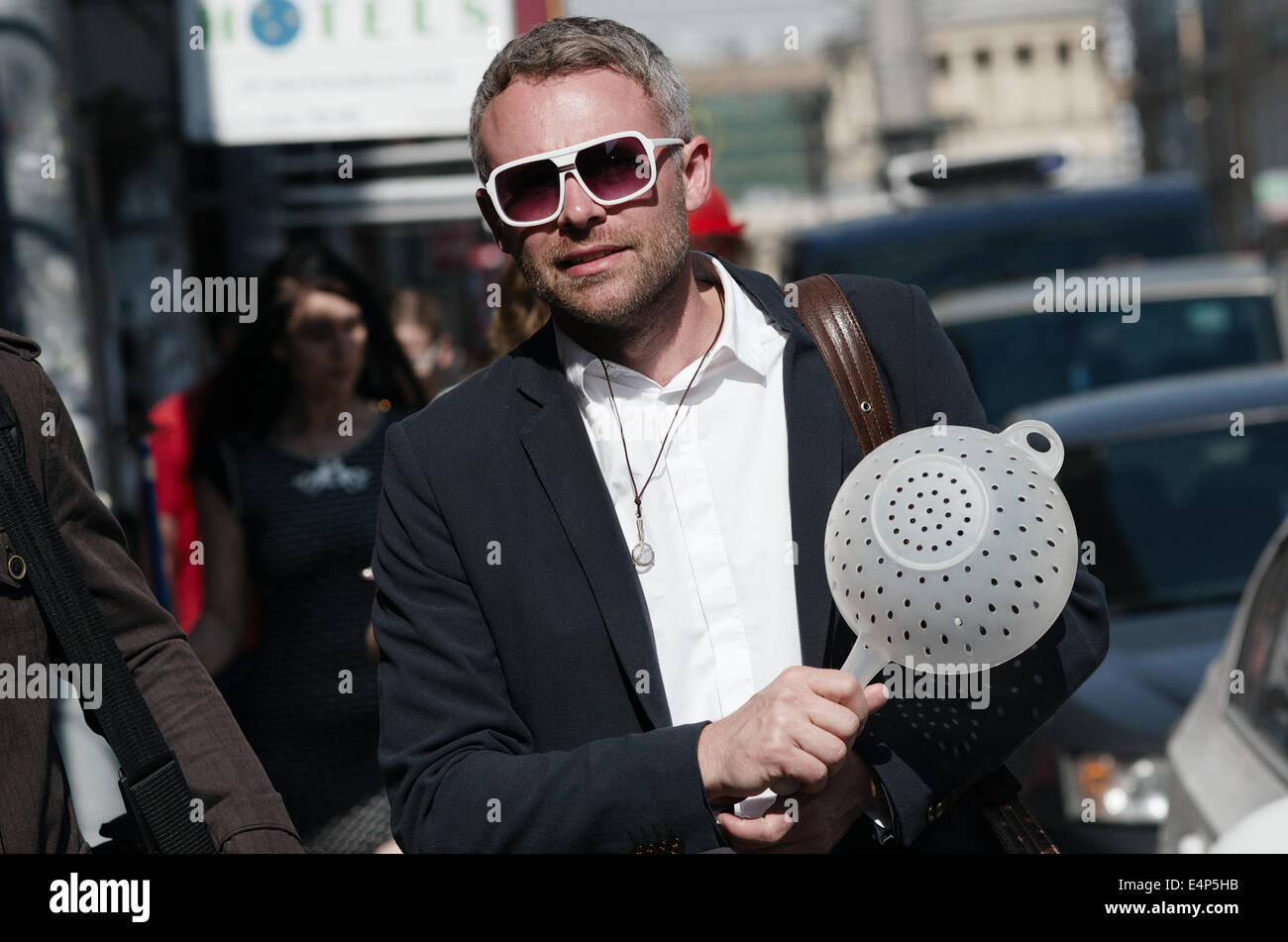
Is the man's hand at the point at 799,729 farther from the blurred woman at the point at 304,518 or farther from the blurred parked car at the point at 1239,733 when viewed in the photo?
the blurred woman at the point at 304,518

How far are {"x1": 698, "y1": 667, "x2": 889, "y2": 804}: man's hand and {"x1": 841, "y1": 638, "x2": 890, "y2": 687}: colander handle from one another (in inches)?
0.8

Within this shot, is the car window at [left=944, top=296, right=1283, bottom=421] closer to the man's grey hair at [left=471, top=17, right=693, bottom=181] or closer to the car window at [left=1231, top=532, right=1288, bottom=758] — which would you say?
the car window at [left=1231, top=532, right=1288, bottom=758]

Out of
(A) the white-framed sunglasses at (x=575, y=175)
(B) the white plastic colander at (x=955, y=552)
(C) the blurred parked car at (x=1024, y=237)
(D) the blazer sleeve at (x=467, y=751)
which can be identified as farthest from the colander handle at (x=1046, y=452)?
(C) the blurred parked car at (x=1024, y=237)

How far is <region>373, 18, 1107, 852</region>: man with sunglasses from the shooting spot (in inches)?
75.2

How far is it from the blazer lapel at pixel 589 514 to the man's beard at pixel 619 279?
14 cm

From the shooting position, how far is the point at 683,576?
6.76ft

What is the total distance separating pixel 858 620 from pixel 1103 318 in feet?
21.3

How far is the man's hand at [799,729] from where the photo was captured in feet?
5.40

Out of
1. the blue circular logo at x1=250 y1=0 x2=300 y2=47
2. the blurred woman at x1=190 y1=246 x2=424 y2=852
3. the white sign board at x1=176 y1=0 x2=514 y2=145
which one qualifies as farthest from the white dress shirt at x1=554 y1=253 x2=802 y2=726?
the blue circular logo at x1=250 y1=0 x2=300 y2=47

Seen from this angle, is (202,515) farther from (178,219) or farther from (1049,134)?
(1049,134)

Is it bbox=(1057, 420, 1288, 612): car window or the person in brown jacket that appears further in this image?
bbox=(1057, 420, 1288, 612): car window

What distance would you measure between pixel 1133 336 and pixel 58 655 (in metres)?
6.51
